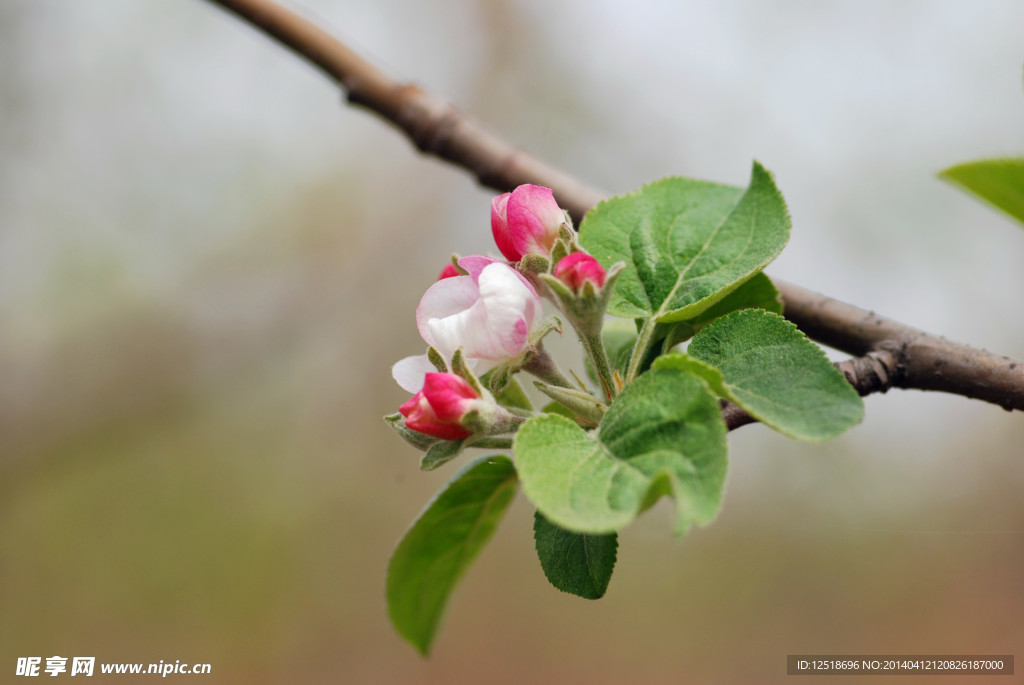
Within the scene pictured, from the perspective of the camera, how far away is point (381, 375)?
9.09 feet

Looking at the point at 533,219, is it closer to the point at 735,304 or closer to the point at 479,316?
the point at 479,316

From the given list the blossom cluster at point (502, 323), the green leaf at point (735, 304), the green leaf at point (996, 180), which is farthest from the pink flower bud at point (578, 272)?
the green leaf at point (996, 180)

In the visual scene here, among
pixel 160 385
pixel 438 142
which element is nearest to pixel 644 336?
pixel 438 142

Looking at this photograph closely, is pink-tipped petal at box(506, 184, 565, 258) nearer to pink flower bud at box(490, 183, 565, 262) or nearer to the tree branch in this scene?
pink flower bud at box(490, 183, 565, 262)

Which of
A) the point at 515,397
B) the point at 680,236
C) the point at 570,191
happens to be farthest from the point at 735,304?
the point at 570,191

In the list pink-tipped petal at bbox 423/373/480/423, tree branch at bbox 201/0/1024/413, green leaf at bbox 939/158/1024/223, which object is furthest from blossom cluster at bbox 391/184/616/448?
green leaf at bbox 939/158/1024/223

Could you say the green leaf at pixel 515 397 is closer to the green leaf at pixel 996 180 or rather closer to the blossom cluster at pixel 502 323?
the blossom cluster at pixel 502 323

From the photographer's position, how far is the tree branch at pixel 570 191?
0.49 metres

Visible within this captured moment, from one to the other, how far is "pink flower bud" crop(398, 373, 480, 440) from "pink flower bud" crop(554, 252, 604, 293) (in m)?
0.08

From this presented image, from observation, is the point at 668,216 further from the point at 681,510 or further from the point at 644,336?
the point at 681,510

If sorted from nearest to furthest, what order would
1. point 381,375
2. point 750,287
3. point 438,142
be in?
point 750,287
point 438,142
point 381,375

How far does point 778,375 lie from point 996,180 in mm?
218

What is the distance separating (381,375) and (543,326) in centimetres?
241

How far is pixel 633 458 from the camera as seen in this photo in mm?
343
